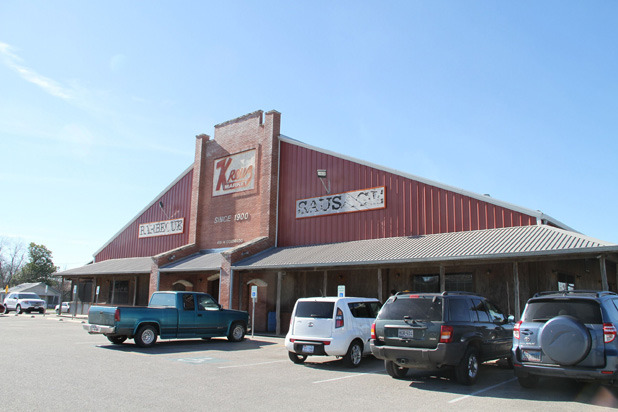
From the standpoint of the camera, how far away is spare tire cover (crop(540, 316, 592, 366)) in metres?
7.48

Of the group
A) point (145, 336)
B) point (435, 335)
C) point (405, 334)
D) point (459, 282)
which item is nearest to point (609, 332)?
point (435, 335)

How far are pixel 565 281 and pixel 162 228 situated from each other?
22.7 m

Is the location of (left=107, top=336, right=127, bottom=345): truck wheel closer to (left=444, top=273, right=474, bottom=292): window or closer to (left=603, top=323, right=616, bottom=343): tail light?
(left=444, top=273, right=474, bottom=292): window

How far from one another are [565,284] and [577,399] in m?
11.4

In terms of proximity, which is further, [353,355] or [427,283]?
[427,283]

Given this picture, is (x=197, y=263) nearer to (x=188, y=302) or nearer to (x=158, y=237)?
(x=158, y=237)

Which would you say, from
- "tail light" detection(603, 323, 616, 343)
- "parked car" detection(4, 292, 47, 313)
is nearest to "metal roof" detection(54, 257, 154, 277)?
"parked car" detection(4, 292, 47, 313)

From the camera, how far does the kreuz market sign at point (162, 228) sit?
29.4m

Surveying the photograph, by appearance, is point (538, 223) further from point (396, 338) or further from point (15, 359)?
point (15, 359)

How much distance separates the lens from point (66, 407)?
6.63 meters

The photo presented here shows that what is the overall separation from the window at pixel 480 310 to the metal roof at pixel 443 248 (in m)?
3.17

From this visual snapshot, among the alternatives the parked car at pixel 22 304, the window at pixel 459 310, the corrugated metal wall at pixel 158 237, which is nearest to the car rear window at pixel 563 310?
the window at pixel 459 310

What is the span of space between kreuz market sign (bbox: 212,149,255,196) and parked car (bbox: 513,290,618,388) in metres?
18.3

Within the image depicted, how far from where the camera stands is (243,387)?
8.45 metres
